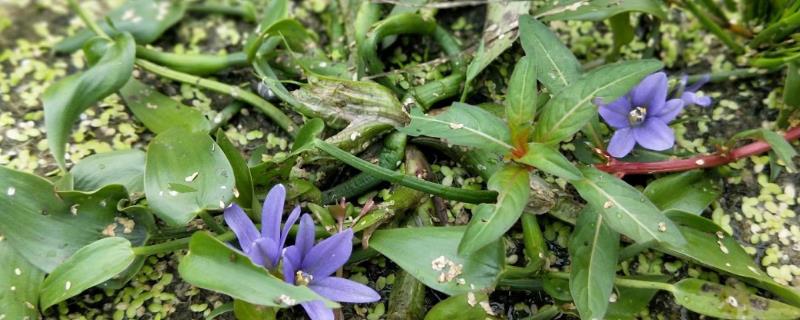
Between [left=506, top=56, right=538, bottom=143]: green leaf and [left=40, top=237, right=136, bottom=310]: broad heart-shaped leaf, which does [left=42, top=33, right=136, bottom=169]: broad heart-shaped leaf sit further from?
[left=506, top=56, right=538, bottom=143]: green leaf

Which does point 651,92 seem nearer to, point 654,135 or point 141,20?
point 654,135

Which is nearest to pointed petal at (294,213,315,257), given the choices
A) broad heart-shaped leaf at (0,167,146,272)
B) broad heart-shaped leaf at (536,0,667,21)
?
broad heart-shaped leaf at (0,167,146,272)

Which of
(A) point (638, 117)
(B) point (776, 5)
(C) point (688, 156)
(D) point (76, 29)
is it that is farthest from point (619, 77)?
(D) point (76, 29)

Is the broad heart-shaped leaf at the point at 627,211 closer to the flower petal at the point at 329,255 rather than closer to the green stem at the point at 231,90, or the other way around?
the flower petal at the point at 329,255

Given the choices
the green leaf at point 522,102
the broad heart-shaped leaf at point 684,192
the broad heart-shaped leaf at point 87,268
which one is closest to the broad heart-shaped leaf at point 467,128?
the green leaf at point 522,102

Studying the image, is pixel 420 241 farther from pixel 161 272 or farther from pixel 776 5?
pixel 776 5

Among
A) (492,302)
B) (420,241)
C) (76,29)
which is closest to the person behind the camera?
(420,241)
